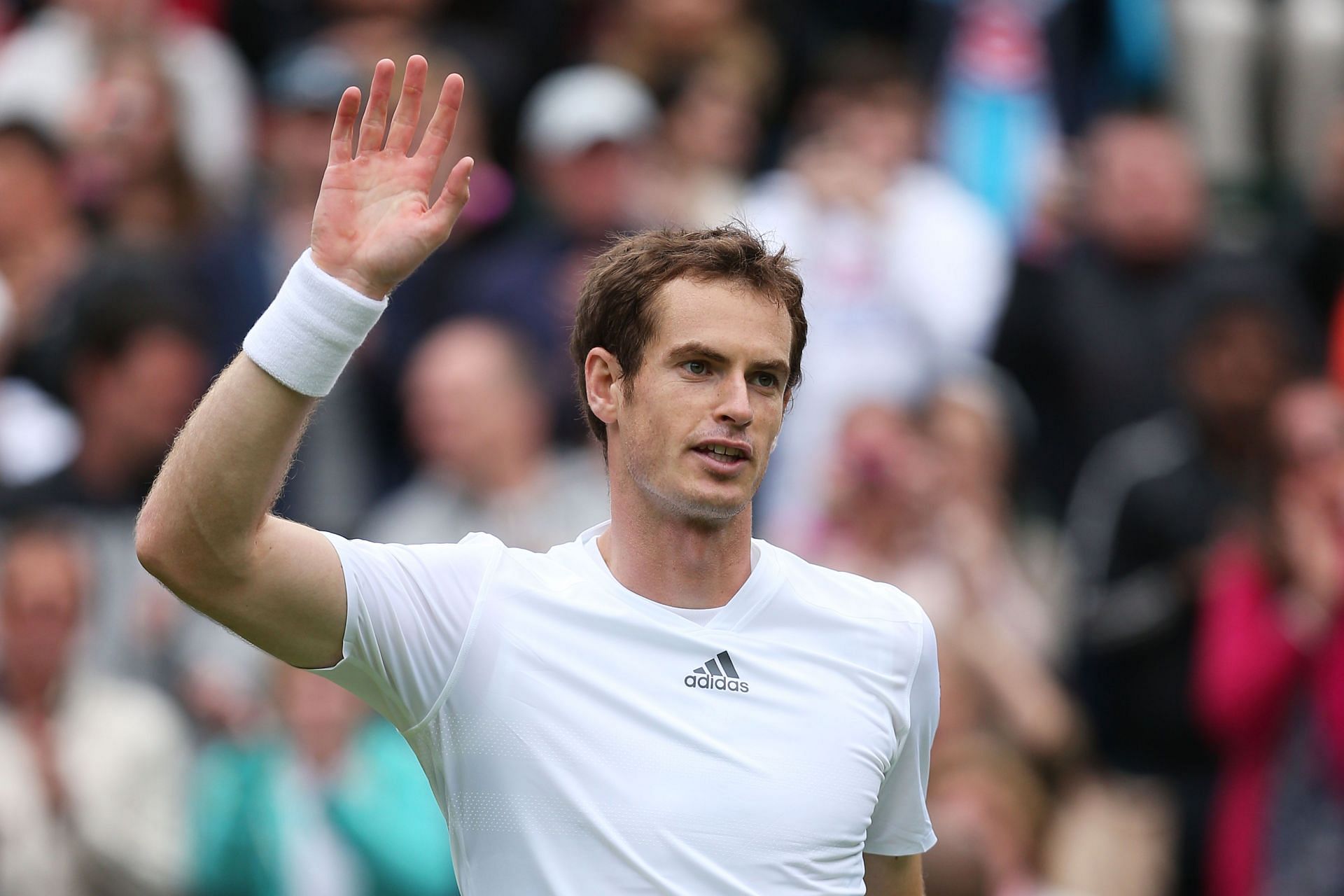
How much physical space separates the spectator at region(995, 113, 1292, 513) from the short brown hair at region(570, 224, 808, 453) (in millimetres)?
5568

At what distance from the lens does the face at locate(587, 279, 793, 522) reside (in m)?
3.85

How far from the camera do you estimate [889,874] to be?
4.18 meters

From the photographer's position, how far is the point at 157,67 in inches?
386

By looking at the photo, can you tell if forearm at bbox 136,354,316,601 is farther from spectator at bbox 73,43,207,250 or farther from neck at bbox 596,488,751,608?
spectator at bbox 73,43,207,250

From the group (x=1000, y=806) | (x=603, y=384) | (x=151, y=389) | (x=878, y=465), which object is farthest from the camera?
(x=151, y=389)

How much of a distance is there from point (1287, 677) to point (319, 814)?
11.3ft

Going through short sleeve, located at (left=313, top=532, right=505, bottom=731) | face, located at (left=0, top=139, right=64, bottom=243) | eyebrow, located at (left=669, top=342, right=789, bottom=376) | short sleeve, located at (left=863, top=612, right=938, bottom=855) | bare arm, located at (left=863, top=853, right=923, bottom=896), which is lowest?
bare arm, located at (left=863, top=853, right=923, bottom=896)

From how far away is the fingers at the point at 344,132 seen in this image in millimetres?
3596

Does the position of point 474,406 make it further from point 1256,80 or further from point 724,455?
A: point 1256,80

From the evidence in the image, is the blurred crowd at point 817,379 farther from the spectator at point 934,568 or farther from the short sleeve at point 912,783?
the short sleeve at point 912,783

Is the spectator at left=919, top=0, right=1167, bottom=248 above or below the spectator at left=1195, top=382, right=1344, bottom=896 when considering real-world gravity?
above

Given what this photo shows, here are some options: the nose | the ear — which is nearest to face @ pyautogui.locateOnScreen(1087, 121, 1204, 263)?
the ear

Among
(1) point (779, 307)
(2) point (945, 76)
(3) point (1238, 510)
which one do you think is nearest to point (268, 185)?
(2) point (945, 76)

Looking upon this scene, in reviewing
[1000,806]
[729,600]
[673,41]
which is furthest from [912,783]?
[673,41]
